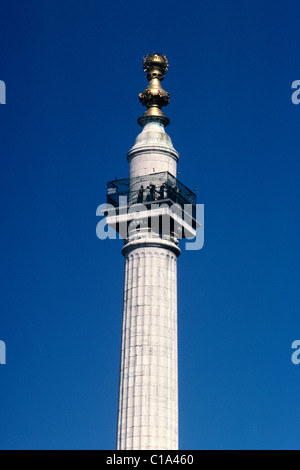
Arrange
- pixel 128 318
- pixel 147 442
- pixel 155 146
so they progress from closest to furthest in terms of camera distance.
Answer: pixel 147 442
pixel 128 318
pixel 155 146

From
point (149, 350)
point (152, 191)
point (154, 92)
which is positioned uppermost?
point (154, 92)

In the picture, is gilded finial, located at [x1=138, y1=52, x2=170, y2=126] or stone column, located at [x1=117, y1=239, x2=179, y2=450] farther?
gilded finial, located at [x1=138, y1=52, x2=170, y2=126]

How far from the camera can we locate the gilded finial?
68.6m

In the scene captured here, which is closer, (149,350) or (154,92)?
(149,350)

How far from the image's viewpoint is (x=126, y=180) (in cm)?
6656

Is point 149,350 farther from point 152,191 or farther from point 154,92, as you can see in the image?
point 154,92

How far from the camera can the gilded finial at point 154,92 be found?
68562 millimetres

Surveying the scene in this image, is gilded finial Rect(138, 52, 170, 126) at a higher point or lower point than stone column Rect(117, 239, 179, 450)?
higher

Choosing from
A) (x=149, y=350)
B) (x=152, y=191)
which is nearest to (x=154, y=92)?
(x=152, y=191)

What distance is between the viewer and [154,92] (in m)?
68.5

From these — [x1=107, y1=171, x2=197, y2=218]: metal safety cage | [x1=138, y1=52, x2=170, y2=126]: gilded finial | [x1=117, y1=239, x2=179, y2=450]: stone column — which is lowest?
[x1=117, y1=239, x2=179, y2=450]: stone column
